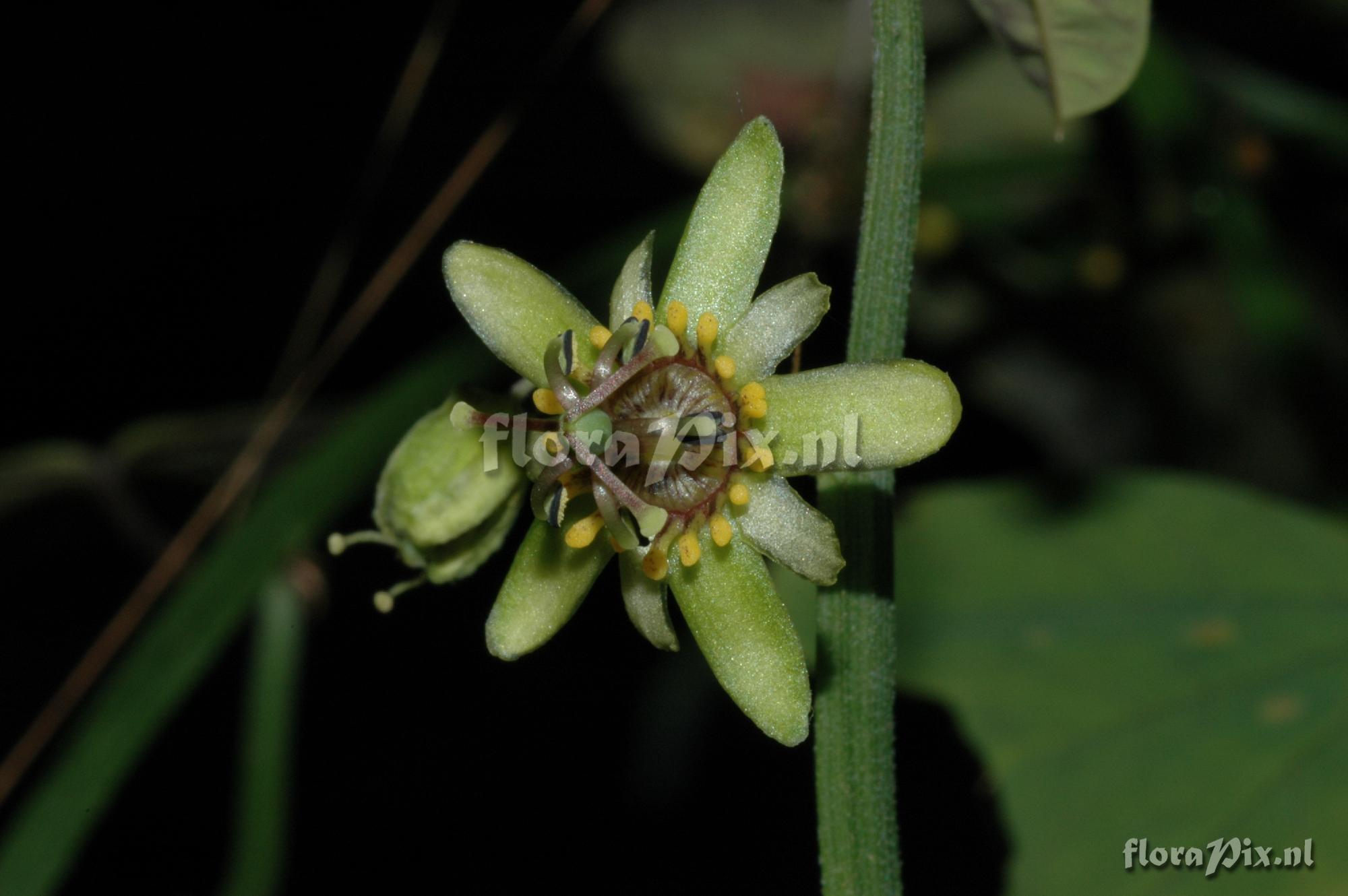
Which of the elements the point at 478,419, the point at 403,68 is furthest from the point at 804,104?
the point at 478,419

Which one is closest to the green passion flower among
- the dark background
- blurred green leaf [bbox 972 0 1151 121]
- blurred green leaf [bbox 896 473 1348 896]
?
blurred green leaf [bbox 972 0 1151 121]

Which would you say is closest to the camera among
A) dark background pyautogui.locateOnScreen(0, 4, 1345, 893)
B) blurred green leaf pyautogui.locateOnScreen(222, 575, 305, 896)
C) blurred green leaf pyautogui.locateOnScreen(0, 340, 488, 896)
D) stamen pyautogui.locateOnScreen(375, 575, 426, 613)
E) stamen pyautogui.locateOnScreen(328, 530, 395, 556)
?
stamen pyautogui.locateOnScreen(375, 575, 426, 613)

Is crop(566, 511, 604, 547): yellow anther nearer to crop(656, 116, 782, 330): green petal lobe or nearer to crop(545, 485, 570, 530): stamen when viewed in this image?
crop(545, 485, 570, 530): stamen

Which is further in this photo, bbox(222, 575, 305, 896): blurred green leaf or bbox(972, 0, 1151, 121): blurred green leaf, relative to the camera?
bbox(222, 575, 305, 896): blurred green leaf

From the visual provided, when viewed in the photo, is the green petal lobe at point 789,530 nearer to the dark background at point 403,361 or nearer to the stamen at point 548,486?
the stamen at point 548,486

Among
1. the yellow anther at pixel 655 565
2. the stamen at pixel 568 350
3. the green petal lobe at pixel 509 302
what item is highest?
the green petal lobe at pixel 509 302

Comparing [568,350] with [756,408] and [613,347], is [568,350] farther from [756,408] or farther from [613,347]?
[756,408]

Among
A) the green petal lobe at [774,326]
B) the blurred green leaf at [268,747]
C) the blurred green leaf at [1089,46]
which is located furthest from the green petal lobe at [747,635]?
the blurred green leaf at [268,747]

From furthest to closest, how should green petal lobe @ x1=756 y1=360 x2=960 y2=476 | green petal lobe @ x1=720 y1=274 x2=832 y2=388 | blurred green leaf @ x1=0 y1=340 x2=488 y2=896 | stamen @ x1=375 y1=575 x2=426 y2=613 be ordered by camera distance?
blurred green leaf @ x1=0 y1=340 x2=488 y2=896, stamen @ x1=375 y1=575 x2=426 y2=613, green petal lobe @ x1=720 y1=274 x2=832 y2=388, green petal lobe @ x1=756 y1=360 x2=960 y2=476
